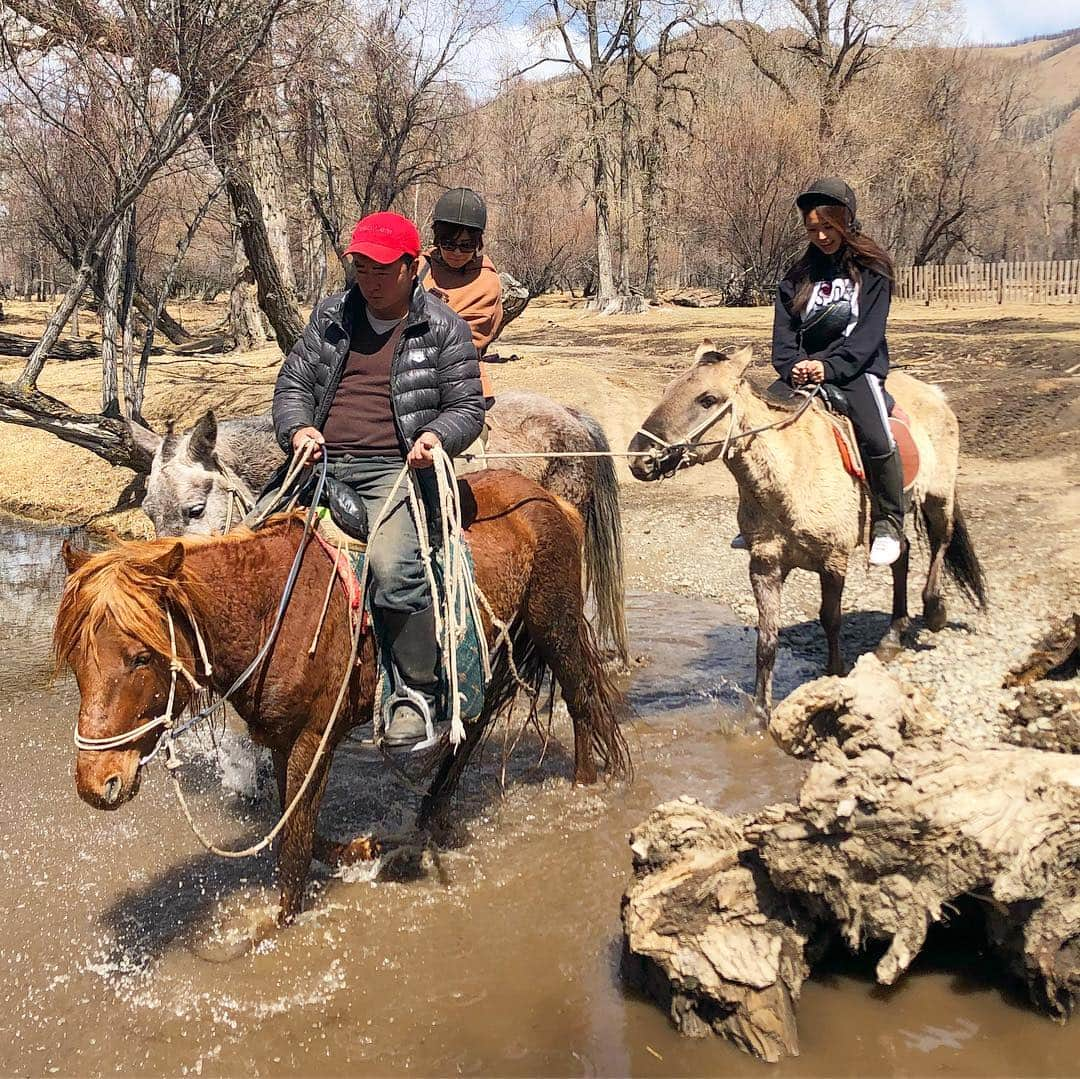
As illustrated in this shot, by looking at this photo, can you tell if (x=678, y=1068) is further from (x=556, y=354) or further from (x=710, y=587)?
(x=556, y=354)

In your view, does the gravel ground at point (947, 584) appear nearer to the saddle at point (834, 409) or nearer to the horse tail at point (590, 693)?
the saddle at point (834, 409)

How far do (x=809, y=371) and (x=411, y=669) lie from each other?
128 inches

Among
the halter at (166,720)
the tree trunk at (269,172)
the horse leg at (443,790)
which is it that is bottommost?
the horse leg at (443,790)

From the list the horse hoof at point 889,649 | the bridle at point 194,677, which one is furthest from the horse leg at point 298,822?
the horse hoof at point 889,649

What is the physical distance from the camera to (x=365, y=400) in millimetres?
4043

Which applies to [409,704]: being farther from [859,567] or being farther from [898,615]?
[859,567]

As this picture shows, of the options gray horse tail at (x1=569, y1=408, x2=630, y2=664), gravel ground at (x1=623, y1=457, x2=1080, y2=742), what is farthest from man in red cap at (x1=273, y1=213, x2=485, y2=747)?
gravel ground at (x1=623, y1=457, x2=1080, y2=742)

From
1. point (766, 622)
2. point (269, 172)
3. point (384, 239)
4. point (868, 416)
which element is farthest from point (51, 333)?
point (269, 172)

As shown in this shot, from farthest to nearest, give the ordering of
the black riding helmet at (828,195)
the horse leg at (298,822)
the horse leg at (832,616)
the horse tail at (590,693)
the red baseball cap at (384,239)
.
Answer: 1. the horse leg at (832,616)
2. the black riding helmet at (828,195)
3. the horse tail at (590,693)
4. the horse leg at (298,822)
5. the red baseball cap at (384,239)

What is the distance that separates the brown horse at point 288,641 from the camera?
308 cm

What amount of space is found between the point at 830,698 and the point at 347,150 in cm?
1380

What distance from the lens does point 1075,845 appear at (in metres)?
3.14

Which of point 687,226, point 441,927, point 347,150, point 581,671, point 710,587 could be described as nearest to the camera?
point 441,927

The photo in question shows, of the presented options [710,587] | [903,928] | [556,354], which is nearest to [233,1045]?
[903,928]
